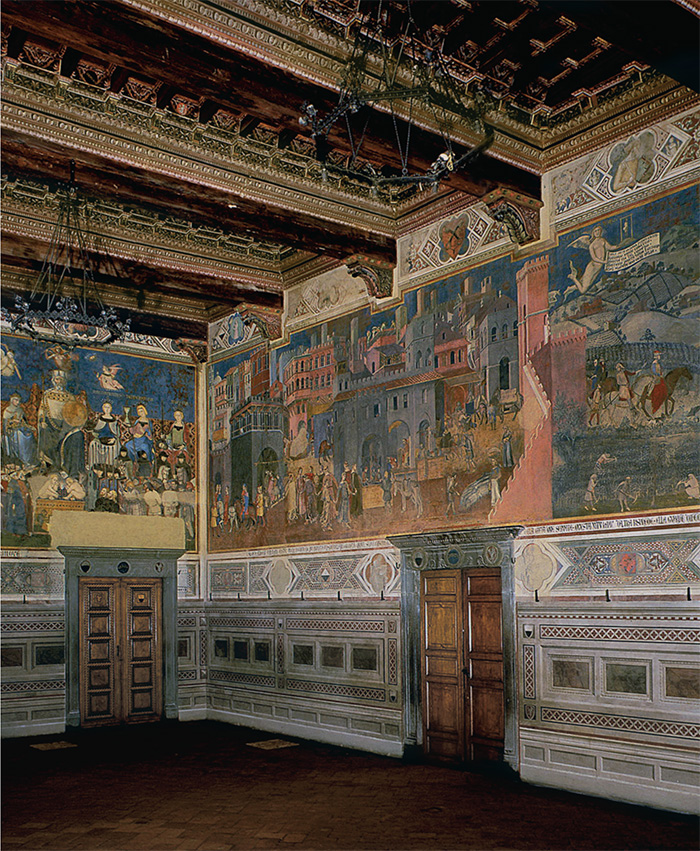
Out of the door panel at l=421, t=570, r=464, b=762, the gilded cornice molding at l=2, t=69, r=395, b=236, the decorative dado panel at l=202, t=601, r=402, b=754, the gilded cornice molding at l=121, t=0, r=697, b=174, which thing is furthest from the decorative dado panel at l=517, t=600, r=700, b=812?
the gilded cornice molding at l=2, t=69, r=395, b=236

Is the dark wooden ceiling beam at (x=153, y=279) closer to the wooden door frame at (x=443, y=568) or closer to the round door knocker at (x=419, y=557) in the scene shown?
the wooden door frame at (x=443, y=568)

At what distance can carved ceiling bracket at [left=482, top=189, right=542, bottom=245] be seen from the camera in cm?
933

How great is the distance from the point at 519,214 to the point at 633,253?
1482mm

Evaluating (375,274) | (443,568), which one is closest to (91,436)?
(375,274)

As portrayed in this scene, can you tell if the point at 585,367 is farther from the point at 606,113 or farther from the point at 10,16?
the point at 10,16

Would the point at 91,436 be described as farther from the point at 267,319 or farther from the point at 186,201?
the point at 186,201

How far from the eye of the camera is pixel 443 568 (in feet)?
33.2

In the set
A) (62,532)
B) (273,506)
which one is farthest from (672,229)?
(62,532)

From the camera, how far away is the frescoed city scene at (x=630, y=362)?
310 inches

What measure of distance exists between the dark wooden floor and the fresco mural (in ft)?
12.5

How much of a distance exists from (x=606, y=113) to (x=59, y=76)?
17.8 ft

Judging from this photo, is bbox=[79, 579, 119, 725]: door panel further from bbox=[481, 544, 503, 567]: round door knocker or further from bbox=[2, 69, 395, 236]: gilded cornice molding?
bbox=[2, 69, 395, 236]: gilded cornice molding

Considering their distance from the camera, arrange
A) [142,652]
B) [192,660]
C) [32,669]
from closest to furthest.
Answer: [32,669] → [142,652] → [192,660]

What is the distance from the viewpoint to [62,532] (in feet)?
42.7
